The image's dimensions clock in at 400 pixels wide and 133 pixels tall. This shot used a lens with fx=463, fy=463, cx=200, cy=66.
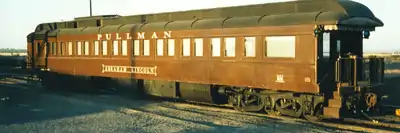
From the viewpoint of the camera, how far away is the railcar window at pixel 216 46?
13621mm

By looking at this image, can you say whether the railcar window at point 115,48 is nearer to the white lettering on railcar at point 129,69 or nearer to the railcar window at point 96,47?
the white lettering on railcar at point 129,69

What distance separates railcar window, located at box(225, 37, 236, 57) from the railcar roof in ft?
1.35

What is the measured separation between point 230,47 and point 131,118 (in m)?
3.45

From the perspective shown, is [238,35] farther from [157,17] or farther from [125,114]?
[157,17]

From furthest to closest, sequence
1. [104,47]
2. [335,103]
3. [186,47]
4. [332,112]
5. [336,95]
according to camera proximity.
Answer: [104,47], [186,47], [336,95], [335,103], [332,112]

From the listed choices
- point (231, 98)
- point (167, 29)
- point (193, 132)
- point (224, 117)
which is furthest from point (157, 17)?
point (193, 132)

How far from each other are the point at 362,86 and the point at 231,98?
12.9 feet

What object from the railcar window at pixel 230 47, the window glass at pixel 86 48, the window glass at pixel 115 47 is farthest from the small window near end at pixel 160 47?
the window glass at pixel 86 48

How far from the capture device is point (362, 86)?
37.9 feet

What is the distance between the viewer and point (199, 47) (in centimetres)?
1432

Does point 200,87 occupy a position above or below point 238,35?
below

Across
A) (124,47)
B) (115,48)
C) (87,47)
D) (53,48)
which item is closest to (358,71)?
(124,47)

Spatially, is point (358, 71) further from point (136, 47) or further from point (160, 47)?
point (136, 47)

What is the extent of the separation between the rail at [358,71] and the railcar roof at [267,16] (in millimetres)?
919
